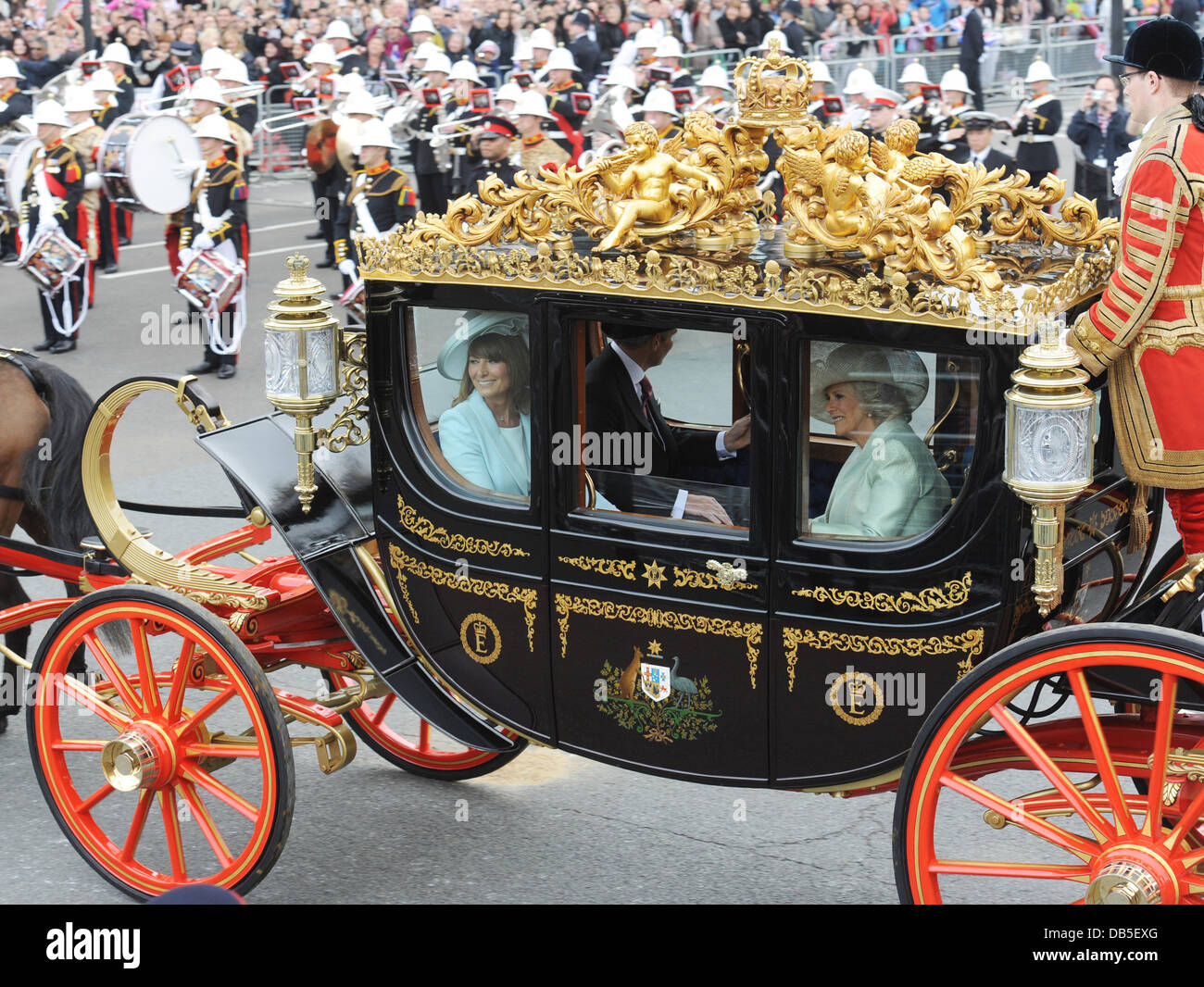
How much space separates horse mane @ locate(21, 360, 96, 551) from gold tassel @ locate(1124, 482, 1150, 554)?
→ 3335 mm

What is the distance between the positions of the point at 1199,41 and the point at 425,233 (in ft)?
6.11

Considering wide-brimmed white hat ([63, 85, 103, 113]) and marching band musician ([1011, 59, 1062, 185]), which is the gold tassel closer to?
marching band musician ([1011, 59, 1062, 185])

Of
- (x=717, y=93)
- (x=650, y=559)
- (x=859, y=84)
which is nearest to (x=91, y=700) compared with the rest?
(x=650, y=559)

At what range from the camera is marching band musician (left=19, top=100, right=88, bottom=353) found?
40.4 ft

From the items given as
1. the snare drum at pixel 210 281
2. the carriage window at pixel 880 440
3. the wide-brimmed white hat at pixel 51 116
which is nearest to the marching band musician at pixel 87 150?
the wide-brimmed white hat at pixel 51 116

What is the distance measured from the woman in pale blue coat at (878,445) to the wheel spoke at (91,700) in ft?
6.53

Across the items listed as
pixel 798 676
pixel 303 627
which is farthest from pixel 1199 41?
pixel 303 627

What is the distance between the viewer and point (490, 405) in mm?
4117

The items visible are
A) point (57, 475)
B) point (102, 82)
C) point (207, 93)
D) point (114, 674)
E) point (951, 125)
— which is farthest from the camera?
point (102, 82)

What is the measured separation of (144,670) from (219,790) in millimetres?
376

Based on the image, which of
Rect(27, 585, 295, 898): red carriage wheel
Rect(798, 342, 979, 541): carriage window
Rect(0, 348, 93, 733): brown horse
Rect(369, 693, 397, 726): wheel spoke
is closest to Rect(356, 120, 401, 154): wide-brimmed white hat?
Rect(0, 348, 93, 733): brown horse

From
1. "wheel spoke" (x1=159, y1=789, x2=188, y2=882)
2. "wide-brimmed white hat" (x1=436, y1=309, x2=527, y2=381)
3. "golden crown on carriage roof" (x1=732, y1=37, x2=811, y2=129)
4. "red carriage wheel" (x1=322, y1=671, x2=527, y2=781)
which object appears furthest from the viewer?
"red carriage wheel" (x1=322, y1=671, x2=527, y2=781)

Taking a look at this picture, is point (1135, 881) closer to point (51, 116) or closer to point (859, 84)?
point (51, 116)

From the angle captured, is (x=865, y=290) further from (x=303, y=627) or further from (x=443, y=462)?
(x=303, y=627)
